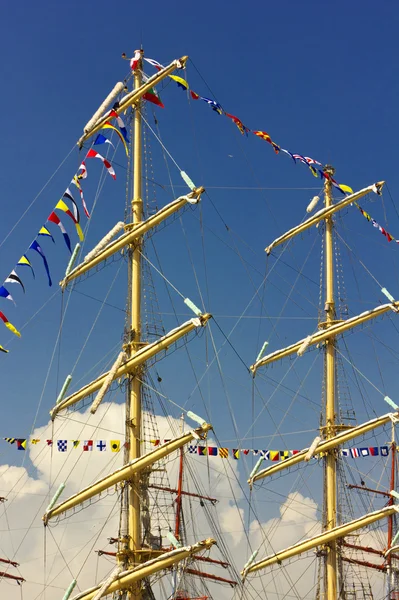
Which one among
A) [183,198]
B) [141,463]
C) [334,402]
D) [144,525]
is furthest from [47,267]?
[334,402]

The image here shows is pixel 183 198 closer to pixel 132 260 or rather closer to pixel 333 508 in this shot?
pixel 132 260

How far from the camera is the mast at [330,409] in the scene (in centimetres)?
4531

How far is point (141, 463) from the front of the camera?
35.9m

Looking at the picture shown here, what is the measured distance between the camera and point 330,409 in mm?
48375

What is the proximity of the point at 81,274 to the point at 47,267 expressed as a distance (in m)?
3.71

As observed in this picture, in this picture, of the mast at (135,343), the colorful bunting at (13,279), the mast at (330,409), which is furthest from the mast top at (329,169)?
the colorful bunting at (13,279)

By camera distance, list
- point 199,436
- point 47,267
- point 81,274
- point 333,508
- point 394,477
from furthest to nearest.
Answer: point 394,477
point 333,508
point 81,274
point 47,267
point 199,436

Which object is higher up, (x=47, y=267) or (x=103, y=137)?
(x=103, y=137)

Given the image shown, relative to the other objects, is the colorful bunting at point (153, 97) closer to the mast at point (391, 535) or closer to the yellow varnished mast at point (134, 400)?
the yellow varnished mast at point (134, 400)

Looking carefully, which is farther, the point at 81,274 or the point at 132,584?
the point at 81,274

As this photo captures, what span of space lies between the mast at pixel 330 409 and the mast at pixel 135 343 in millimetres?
13498

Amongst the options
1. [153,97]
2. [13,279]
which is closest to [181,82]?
[153,97]

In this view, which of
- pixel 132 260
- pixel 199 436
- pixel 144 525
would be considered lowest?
pixel 144 525

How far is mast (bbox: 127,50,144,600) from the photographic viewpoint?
35656 mm
